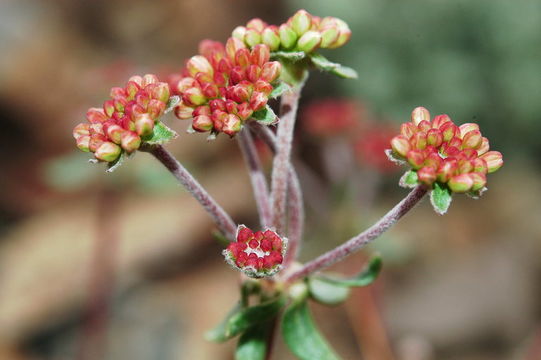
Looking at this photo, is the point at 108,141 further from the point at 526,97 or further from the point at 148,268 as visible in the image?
the point at 526,97

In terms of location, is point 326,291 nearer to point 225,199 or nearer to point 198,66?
point 198,66

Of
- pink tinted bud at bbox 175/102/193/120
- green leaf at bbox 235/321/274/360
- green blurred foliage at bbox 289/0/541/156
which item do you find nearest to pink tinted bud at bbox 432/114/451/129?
pink tinted bud at bbox 175/102/193/120

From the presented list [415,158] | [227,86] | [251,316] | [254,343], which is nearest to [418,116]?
[415,158]

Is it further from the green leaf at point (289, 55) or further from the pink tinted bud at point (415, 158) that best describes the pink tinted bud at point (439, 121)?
the green leaf at point (289, 55)

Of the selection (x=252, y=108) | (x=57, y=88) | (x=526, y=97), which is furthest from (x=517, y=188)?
(x=252, y=108)

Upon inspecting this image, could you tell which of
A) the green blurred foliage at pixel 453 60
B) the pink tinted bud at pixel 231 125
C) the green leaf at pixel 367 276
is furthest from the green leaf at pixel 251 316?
the green blurred foliage at pixel 453 60

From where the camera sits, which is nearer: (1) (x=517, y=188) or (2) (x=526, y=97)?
(2) (x=526, y=97)
